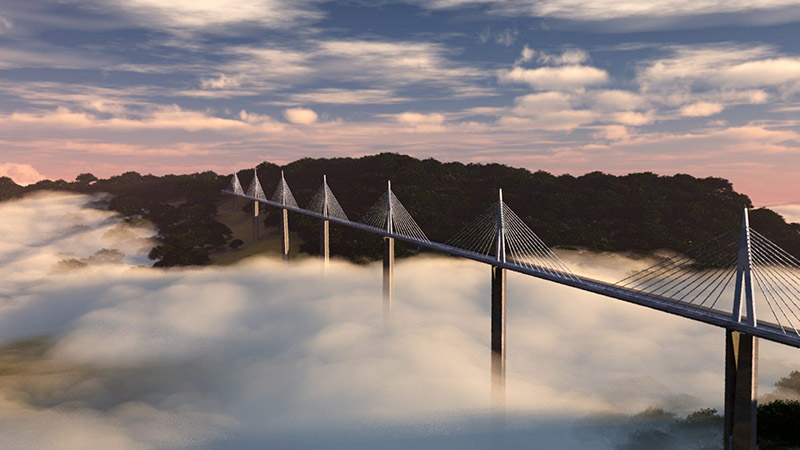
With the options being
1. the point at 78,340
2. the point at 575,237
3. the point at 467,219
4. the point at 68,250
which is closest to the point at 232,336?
the point at 78,340

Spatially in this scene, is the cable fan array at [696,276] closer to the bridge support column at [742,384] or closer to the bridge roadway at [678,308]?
the bridge roadway at [678,308]

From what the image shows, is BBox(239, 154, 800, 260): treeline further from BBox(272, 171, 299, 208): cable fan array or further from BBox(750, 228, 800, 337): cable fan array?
BBox(750, 228, 800, 337): cable fan array

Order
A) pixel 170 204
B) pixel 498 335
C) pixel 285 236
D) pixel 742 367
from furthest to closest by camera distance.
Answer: pixel 170 204, pixel 285 236, pixel 498 335, pixel 742 367

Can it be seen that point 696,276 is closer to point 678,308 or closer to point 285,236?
point 285,236

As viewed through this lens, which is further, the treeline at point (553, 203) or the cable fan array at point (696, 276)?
the treeline at point (553, 203)

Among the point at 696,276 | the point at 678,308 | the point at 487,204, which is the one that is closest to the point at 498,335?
the point at 678,308

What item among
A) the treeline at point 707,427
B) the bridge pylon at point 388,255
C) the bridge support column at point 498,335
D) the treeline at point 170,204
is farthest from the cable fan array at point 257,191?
the treeline at point 707,427
